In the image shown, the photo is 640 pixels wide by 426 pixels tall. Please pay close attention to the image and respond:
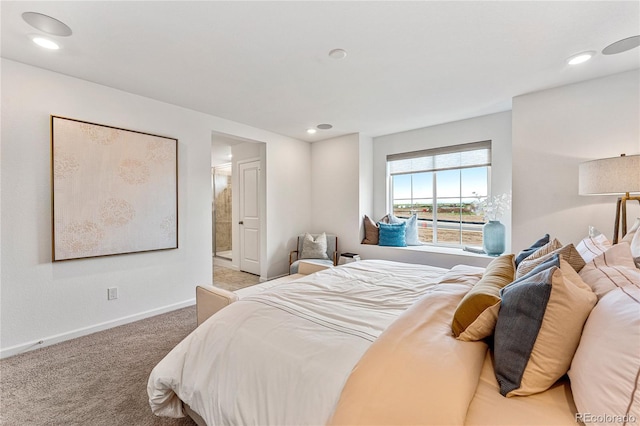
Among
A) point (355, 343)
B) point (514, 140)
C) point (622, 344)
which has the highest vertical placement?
point (514, 140)

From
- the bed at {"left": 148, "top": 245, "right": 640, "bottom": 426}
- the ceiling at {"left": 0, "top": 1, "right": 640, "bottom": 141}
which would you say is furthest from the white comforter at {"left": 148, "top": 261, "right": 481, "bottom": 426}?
the ceiling at {"left": 0, "top": 1, "right": 640, "bottom": 141}

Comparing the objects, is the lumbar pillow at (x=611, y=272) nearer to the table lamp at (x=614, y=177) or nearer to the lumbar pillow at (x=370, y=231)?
the table lamp at (x=614, y=177)

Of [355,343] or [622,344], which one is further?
[355,343]

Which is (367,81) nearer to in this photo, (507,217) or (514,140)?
(514,140)

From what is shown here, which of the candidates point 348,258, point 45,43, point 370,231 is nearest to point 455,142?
point 370,231

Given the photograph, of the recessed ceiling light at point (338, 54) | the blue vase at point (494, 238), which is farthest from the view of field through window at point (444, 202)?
the recessed ceiling light at point (338, 54)

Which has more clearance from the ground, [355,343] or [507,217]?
[507,217]

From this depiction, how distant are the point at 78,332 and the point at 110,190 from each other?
4.66 feet

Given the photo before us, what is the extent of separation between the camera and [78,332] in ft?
8.61

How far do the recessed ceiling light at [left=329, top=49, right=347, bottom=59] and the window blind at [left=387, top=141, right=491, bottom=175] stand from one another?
2631 millimetres

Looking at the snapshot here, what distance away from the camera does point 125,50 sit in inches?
84.8

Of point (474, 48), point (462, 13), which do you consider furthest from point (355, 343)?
point (474, 48)

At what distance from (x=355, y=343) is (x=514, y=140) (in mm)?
3121
